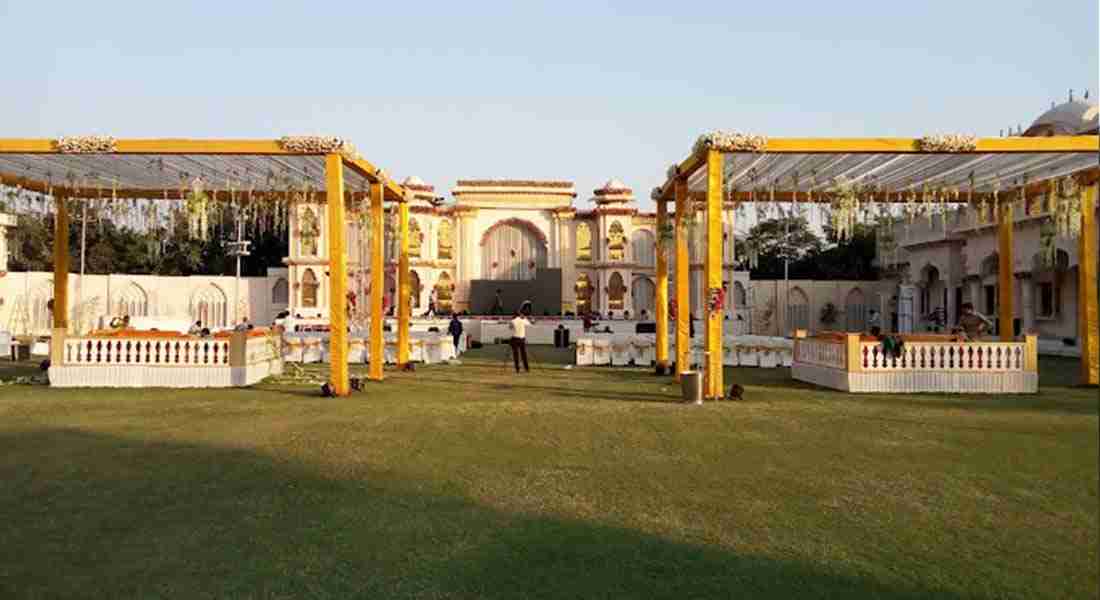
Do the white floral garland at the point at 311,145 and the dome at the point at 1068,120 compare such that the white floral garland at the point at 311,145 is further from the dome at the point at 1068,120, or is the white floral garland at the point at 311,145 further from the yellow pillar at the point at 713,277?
the dome at the point at 1068,120

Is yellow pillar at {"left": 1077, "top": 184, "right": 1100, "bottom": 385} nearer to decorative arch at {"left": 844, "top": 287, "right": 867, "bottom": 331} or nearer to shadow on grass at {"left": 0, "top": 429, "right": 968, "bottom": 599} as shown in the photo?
shadow on grass at {"left": 0, "top": 429, "right": 968, "bottom": 599}

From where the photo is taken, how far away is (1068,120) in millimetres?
29219

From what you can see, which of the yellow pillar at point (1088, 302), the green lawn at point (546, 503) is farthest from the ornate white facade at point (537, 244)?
the green lawn at point (546, 503)

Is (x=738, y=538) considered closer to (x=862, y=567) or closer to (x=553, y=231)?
(x=862, y=567)

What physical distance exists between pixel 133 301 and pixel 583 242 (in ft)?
72.8

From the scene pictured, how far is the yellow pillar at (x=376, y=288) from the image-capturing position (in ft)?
52.0

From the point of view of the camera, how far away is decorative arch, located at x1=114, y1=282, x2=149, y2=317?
39.6 meters

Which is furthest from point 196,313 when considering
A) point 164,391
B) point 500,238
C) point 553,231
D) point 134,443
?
point 134,443

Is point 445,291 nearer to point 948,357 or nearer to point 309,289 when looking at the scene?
point 309,289

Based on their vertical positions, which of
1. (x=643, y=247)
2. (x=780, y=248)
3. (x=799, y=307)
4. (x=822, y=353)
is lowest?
(x=822, y=353)

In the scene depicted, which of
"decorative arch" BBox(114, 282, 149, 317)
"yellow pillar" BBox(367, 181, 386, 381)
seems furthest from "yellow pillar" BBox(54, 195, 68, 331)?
"decorative arch" BBox(114, 282, 149, 317)

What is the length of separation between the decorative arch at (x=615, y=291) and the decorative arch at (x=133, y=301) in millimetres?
Result: 22541

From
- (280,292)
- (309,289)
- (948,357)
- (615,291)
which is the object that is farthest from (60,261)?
(615,291)

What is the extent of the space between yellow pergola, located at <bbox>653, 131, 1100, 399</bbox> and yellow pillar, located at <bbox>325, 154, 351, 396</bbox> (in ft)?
18.4
